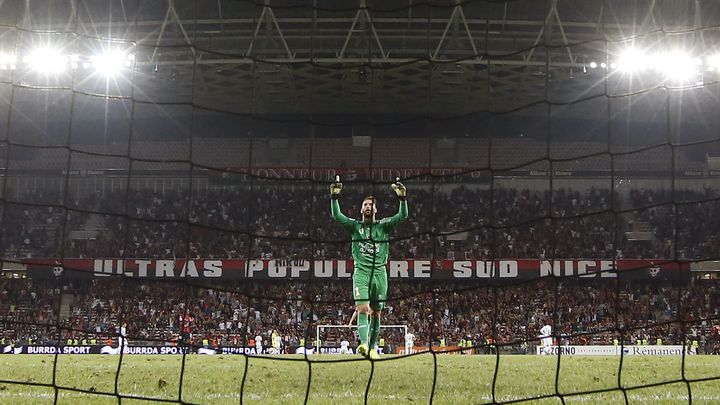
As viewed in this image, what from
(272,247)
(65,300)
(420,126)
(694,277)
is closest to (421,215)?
(420,126)

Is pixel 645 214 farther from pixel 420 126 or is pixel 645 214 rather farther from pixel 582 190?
pixel 420 126

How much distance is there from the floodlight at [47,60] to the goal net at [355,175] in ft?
0.36

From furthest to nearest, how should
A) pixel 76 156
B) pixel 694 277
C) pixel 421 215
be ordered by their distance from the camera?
pixel 76 156, pixel 421 215, pixel 694 277

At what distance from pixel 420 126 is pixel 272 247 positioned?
24.8 ft

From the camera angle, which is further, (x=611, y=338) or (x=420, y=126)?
(x=420, y=126)

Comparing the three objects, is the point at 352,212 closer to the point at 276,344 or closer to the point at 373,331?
the point at 276,344

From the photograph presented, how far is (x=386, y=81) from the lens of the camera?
2322 centimetres

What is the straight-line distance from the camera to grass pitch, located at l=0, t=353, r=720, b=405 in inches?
228

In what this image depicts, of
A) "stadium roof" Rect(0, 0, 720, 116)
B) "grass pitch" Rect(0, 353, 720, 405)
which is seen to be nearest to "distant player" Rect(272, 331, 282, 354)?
"stadium roof" Rect(0, 0, 720, 116)

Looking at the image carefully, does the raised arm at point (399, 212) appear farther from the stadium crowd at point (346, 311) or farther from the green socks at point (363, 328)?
the stadium crowd at point (346, 311)

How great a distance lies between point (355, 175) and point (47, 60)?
1196 cm

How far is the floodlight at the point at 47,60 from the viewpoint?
1760 cm

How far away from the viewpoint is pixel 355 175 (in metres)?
26.7

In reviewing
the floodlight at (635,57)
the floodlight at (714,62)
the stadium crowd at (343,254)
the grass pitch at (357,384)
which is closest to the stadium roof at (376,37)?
the floodlight at (635,57)
